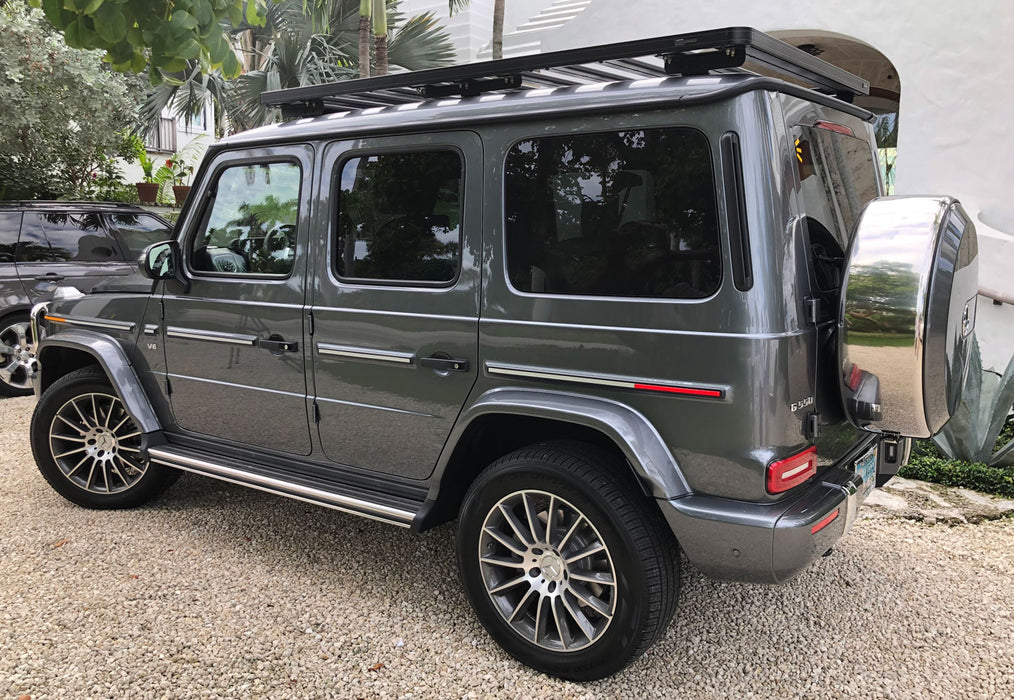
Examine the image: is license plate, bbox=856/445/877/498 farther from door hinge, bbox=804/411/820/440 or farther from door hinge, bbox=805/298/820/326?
door hinge, bbox=805/298/820/326

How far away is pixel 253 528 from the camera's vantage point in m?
4.25

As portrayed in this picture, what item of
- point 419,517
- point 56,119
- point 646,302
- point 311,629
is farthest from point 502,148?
point 56,119

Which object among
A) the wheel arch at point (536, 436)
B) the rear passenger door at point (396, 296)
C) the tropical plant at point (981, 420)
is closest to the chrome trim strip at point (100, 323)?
the rear passenger door at point (396, 296)

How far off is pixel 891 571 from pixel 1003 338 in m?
3.84

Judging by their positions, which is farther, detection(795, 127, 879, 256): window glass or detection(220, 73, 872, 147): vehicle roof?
detection(795, 127, 879, 256): window glass

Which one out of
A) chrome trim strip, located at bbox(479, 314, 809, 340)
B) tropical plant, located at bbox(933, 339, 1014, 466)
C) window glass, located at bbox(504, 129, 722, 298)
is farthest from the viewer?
tropical plant, located at bbox(933, 339, 1014, 466)

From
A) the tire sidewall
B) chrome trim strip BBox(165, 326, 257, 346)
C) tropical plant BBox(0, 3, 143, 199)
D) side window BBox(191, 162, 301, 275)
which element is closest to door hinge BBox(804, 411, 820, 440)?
the tire sidewall

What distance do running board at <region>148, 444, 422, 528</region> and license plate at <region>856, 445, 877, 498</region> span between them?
1.69 m

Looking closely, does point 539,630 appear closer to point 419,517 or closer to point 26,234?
point 419,517

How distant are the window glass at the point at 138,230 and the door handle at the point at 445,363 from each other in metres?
5.66

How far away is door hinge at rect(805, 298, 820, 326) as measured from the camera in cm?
252

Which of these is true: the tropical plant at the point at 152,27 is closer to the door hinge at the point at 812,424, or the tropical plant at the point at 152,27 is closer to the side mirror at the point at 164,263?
the side mirror at the point at 164,263

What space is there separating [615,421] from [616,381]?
14 cm

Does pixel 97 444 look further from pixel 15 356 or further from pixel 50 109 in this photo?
pixel 50 109
